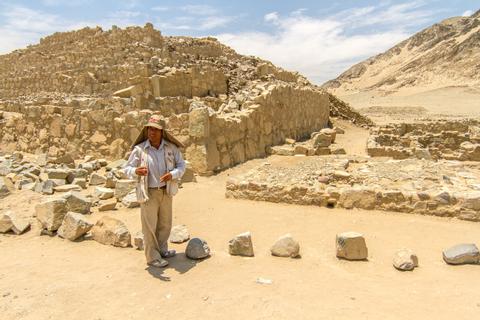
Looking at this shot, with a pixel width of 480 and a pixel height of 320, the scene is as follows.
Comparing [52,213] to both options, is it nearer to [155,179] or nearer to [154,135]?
[155,179]

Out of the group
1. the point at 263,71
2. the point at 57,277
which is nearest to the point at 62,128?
the point at 57,277

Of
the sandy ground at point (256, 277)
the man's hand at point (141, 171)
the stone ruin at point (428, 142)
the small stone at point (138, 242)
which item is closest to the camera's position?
the sandy ground at point (256, 277)

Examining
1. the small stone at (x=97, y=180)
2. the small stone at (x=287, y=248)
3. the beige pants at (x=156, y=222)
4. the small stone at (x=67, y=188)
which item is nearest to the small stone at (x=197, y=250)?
the beige pants at (x=156, y=222)

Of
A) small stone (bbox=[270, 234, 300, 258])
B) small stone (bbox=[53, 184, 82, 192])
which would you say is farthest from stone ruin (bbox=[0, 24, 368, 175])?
small stone (bbox=[270, 234, 300, 258])

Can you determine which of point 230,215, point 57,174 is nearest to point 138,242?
point 230,215

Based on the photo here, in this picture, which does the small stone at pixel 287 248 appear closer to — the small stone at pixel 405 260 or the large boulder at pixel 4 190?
the small stone at pixel 405 260

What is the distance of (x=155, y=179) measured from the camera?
405 cm

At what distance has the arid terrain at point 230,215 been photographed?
3.26m

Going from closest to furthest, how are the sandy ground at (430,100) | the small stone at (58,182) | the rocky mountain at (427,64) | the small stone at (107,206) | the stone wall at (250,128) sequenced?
the small stone at (107,206) < the small stone at (58,182) < the stone wall at (250,128) < the sandy ground at (430,100) < the rocky mountain at (427,64)

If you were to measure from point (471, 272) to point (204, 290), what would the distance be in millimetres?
2482

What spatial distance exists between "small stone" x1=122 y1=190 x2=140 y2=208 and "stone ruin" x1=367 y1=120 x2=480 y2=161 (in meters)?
7.33

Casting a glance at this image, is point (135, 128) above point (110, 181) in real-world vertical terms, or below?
above

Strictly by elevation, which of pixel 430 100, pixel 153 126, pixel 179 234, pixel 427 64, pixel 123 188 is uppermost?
pixel 427 64

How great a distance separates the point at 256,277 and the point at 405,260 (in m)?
1.45
